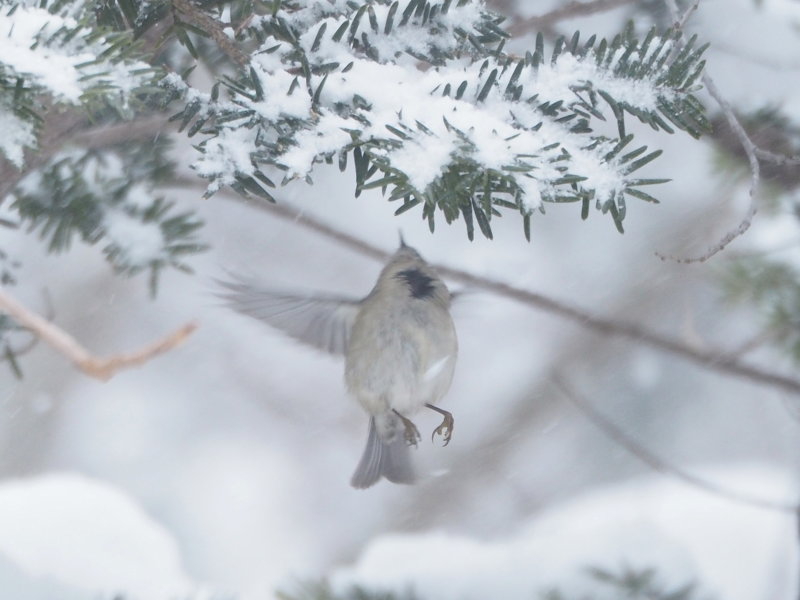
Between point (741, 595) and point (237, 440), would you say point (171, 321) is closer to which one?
point (237, 440)

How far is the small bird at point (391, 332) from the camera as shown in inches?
33.3

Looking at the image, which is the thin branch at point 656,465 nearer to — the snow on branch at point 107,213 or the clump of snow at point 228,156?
the snow on branch at point 107,213

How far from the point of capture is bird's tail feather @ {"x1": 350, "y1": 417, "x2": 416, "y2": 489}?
960 millimetres

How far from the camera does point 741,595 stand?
1.32 meters


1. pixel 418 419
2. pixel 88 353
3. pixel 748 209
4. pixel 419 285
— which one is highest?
pixel 748 209

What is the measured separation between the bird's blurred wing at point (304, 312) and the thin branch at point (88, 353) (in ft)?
1.20

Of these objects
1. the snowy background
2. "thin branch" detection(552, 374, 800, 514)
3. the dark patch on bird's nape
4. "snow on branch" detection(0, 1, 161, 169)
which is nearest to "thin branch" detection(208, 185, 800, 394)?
the dark patch on bird's nape

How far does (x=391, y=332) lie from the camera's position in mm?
866

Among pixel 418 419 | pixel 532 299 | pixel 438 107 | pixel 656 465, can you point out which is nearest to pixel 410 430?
pixel 532 299

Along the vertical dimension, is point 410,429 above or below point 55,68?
below

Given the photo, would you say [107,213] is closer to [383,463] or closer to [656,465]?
[383,463]

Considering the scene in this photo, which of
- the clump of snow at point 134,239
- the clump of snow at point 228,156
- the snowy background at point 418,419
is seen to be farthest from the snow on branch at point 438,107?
the snowy background at point 418,419

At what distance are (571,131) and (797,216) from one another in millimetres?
630

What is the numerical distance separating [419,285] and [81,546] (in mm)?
420
